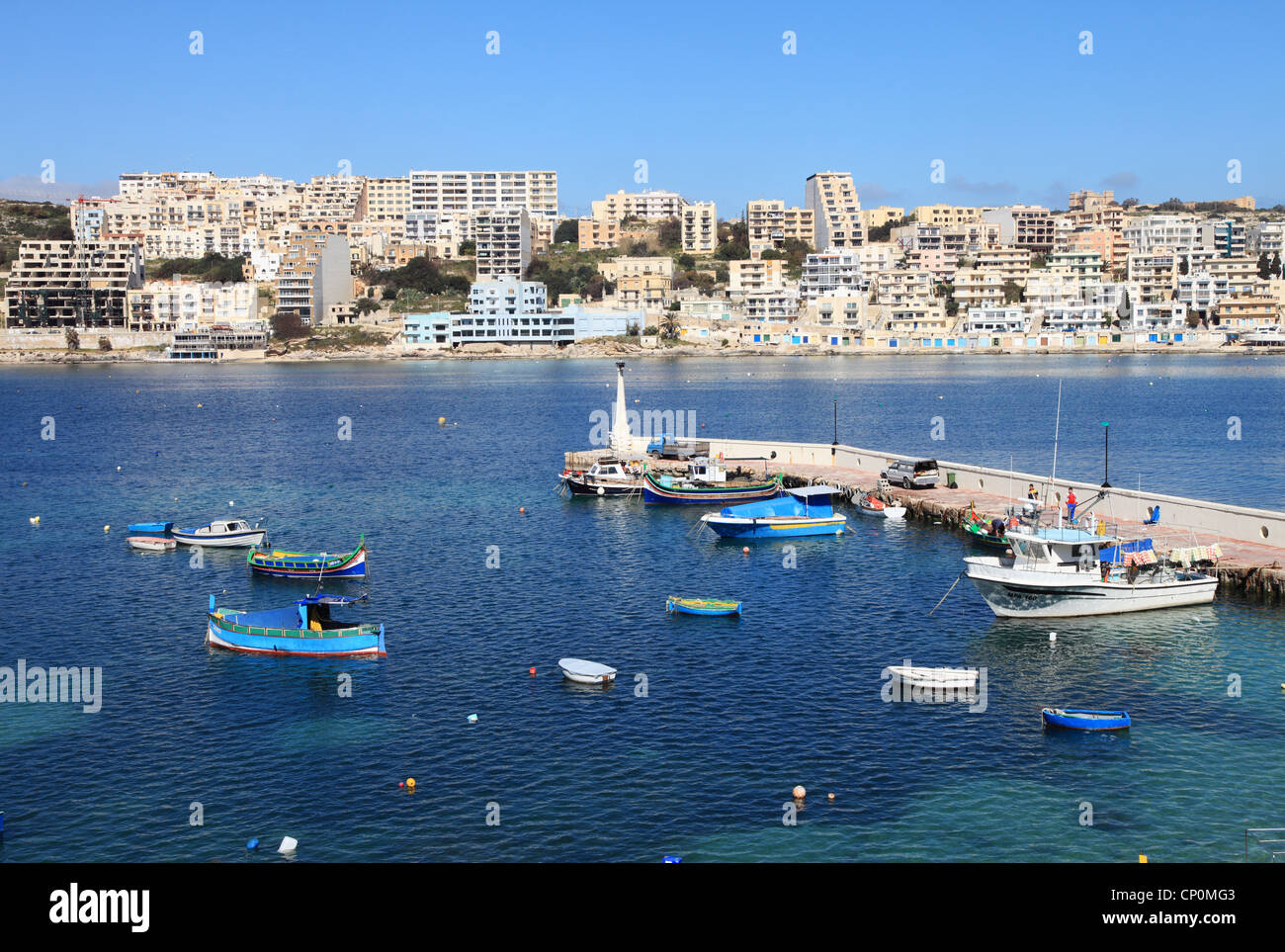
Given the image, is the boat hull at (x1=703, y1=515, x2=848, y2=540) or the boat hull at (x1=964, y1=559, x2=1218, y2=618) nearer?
the boat hull at (x1=964, y1=559, x2=1218, y2=618)

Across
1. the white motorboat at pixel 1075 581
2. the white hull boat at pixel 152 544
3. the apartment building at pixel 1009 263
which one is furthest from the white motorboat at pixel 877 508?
the apartment building at pixel 1009 263

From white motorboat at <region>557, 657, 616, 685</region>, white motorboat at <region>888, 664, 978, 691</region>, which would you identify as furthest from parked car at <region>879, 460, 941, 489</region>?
white motorboat at <region>557, 657, 616, 685</region>

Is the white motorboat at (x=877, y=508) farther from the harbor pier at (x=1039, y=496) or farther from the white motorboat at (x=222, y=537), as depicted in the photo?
the white motorboat at (x=222, y=537)

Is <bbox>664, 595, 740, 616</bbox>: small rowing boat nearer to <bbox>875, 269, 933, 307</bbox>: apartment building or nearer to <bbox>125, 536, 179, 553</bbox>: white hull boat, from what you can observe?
<bbox>125, 536, 179, 553</bbox>: white hull boat

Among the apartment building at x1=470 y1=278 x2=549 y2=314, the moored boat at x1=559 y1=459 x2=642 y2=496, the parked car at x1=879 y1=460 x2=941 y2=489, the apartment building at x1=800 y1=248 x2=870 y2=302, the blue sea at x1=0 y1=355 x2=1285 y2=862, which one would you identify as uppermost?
the apartment building at x1=800 y1=248 x2=870 y2=302

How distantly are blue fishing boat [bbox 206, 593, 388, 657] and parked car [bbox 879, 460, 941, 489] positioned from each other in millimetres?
27175

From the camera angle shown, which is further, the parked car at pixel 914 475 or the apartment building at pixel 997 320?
the apartment building at pixel 997 320

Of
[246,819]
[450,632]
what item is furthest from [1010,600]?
[246,819]

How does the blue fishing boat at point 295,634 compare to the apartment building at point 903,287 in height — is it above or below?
below

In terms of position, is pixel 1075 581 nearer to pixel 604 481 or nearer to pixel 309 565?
pixel 309 565

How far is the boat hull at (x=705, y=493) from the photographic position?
51.1m

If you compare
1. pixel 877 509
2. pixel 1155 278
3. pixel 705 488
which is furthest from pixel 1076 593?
pixel 1155 278

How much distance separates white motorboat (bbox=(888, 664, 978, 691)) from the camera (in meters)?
25.8

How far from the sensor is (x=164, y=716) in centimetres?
2534
